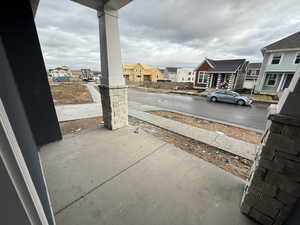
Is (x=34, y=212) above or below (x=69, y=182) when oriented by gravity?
above

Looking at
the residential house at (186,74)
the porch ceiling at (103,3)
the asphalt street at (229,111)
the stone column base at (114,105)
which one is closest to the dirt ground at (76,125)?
the stone column base at (114,105)

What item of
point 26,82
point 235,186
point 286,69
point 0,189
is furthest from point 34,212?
point 286,69

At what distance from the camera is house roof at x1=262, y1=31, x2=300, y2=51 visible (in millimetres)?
10938

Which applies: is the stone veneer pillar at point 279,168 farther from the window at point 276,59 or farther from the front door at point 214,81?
the front door at point 214,81

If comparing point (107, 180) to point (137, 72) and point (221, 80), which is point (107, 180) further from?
point (137, 72)

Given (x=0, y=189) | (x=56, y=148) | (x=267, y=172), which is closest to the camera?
(x=0, y=189)

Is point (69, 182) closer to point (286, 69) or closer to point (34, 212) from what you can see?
point (34, 212)

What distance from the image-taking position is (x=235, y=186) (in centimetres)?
201

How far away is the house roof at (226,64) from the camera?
1585cm

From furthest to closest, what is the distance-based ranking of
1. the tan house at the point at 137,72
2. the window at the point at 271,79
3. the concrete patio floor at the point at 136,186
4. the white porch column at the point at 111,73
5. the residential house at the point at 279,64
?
the tan house at the point at 137,72 → the window at the point at 271,79 → the residential house at the point at 279,64 → the white porch column at the point at 111,73 → the concrete patio floor at the point at 136,186

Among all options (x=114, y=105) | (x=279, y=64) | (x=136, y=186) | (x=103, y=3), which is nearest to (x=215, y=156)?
(x=136, y=186)

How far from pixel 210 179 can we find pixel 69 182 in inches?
93.3

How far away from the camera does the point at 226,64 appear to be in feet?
56.3

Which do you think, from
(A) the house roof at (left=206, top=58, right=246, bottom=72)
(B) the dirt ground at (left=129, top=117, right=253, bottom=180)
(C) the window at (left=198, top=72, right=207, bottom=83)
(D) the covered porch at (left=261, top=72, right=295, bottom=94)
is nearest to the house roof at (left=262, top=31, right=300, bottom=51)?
(D) the covered porch at (left=261, top=72, right=295, bottom=94)
